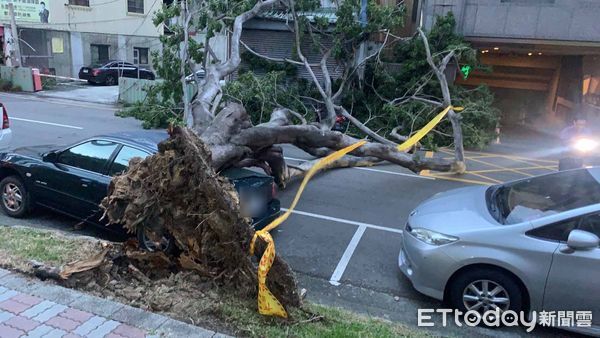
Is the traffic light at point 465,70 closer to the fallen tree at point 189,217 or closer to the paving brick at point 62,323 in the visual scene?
the fallen tree at point 189,217

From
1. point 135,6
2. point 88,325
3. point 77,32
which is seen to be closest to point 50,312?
point 88,325

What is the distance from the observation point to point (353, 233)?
22.9 feet

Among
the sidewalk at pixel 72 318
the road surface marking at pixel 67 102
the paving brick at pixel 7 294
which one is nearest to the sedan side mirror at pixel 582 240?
the sidewalk at pixel 72 318

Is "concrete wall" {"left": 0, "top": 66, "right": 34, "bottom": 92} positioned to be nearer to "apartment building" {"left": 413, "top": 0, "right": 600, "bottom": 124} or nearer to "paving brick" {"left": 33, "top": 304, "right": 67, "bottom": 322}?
"apartment building" {"left": 413, "top": 0, "right": 600, "bottom": 124}

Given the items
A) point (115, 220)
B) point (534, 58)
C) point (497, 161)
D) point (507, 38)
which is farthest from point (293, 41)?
point (115, 220)

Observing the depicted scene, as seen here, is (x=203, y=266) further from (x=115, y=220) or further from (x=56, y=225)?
(x=56, y=225)

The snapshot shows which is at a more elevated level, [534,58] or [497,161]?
[534,58]

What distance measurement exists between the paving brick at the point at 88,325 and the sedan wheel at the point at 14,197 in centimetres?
388

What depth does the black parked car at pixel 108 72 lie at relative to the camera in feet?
86.0

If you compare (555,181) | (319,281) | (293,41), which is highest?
(293,41)

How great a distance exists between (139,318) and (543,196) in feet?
13.6

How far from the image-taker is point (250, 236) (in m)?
3.88

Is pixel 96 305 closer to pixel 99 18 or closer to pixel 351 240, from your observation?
pixel 351 240

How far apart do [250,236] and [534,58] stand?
1984cm
